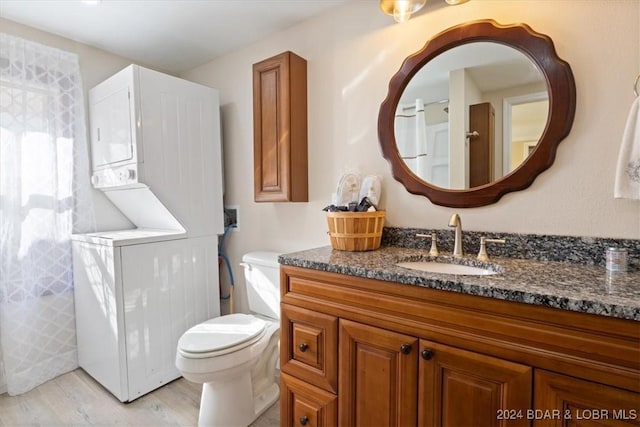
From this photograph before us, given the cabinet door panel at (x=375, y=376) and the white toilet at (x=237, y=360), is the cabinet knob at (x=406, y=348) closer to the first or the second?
the cabinet door panel at (x=375, y=376)

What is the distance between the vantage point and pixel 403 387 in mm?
1062

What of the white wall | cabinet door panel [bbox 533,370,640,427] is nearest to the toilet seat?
the white wall

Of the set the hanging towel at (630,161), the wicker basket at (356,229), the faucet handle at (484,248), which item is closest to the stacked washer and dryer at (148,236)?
the wicker basket at (356,229)

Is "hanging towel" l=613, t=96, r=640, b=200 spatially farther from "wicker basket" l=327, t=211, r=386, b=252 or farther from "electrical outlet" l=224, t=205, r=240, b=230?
"electrical outlet" l=224, t=205, r=240, b=230

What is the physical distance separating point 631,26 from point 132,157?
243cm

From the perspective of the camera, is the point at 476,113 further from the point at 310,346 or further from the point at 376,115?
the point at 310,346

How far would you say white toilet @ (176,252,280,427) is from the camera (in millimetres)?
1515

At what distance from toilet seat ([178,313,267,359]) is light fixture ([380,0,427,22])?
171 cm

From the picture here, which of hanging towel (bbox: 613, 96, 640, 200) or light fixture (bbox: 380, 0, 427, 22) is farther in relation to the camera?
light fixture (bbox: 380, 0, 427, 22)

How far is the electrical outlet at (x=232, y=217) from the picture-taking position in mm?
2461

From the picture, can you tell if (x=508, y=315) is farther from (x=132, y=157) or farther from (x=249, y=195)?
(x=132, y=157)

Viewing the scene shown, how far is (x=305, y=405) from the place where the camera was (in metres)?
1.32

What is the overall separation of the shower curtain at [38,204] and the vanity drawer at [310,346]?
1.75 meters

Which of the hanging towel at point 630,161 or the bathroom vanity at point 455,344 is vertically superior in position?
the hanging towel at point 630,161
